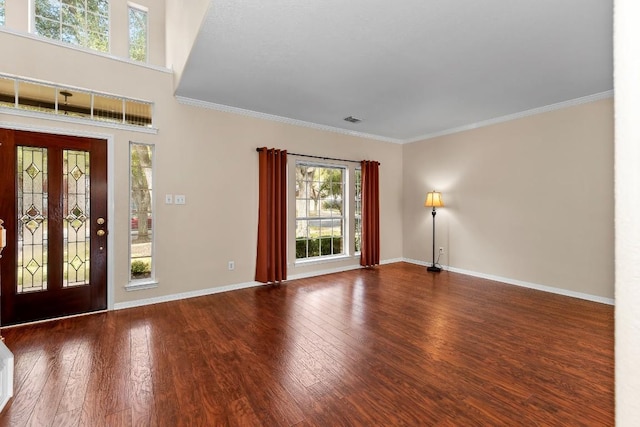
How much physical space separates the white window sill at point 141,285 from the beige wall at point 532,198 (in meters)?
4.77

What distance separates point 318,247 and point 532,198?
3.46m

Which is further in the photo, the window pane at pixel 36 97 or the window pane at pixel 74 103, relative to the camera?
the window pane at pixel 74 103

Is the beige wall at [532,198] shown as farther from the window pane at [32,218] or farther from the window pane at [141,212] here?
the window pane at [32,218]

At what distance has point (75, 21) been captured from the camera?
3602 millimetres

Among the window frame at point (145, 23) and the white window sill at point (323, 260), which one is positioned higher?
the window frame at point (145, 23)

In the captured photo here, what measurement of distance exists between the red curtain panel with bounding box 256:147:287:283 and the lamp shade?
2.65 m

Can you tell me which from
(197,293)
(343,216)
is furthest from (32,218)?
(343,216)

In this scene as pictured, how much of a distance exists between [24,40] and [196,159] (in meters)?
2.00

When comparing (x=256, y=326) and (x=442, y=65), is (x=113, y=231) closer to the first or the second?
(x=256, y=326)

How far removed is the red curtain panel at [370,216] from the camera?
5.77 metres

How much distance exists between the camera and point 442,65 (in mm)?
3105

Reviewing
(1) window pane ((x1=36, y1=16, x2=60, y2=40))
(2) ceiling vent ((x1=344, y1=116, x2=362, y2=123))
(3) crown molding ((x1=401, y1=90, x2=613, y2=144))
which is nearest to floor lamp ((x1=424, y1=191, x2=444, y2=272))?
(3) crown molding ((x1=401, y1=90, x2=613, y2=144))

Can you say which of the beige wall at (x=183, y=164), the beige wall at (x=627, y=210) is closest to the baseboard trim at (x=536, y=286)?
the beige wall at (x=183, y=164)

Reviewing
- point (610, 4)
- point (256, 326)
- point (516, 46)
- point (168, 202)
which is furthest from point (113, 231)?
point (610, 4)
